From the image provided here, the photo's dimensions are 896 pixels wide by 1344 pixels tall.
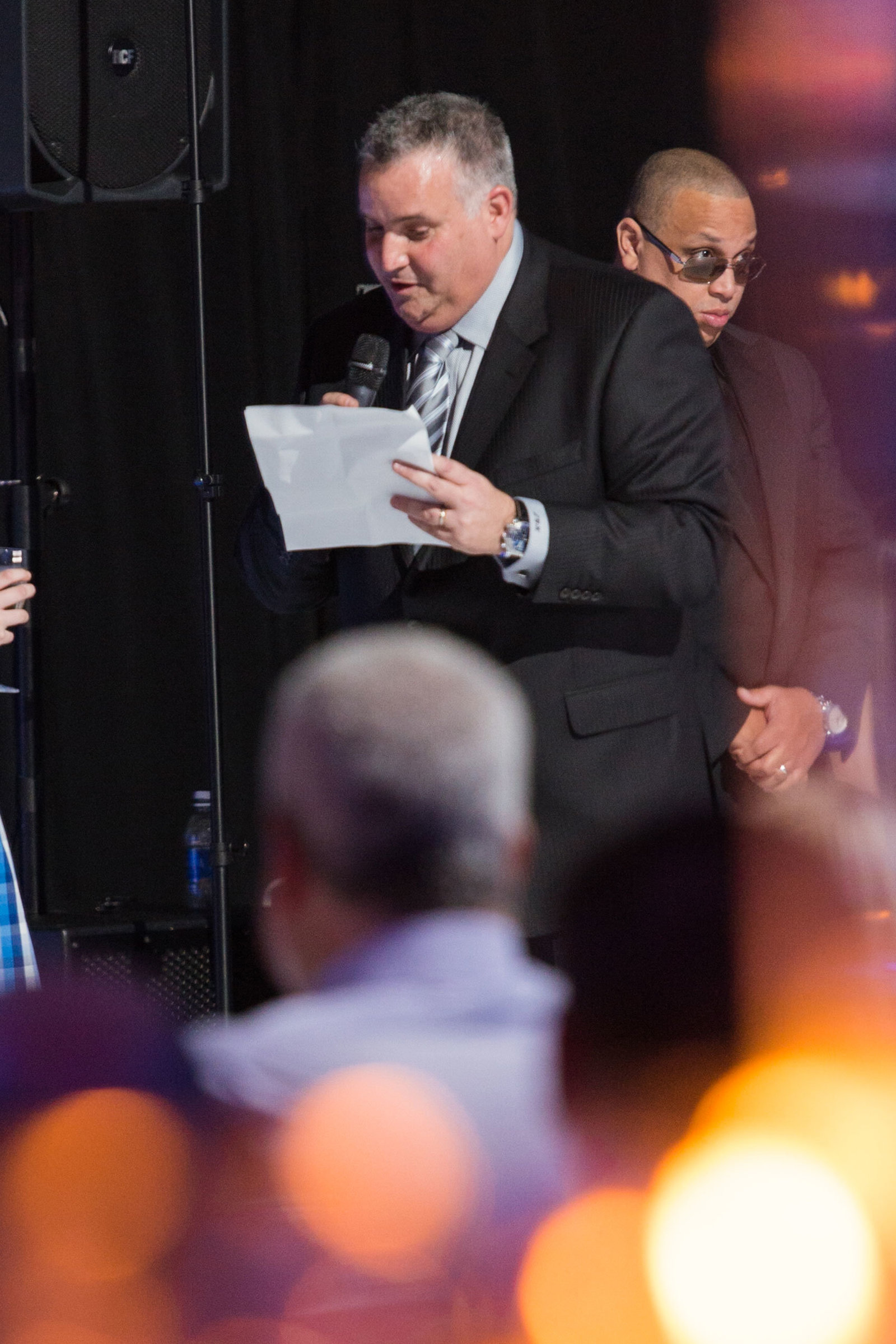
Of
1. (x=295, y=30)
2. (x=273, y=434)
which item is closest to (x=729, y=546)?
(x=273, y=434)

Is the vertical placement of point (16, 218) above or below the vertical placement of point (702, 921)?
above

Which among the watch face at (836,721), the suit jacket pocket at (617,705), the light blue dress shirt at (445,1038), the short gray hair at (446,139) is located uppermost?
the short gray hair at (446,139)

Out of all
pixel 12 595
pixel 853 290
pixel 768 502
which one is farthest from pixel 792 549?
pixel 12 595

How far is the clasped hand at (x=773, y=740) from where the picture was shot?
238cm

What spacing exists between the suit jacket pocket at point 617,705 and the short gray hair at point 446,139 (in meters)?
0.67

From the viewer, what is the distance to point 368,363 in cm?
209

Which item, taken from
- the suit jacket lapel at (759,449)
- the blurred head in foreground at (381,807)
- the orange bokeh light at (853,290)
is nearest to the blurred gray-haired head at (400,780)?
the blurred head in foreground at (381,807)

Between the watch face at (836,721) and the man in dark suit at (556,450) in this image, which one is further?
the watch face at (836,721)

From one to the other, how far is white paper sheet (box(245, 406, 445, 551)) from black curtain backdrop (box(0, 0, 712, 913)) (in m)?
1.97

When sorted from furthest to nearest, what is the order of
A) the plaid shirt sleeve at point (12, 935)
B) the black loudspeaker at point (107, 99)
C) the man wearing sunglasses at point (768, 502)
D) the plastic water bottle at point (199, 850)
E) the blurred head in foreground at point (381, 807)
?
the plastic water bottle at point (199, 850) < the black loudspeaker at point (107, 99) < the man wearing sunglasses at point (768, 502) < the plaid shirt sleeve at point (12, 935) < the blurred head in foreground at point (381, 807)

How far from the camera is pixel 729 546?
8.17 ft

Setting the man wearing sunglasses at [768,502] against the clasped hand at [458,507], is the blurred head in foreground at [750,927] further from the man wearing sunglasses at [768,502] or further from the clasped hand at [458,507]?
the clasped hand at [458,507]

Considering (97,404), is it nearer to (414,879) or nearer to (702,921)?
(702,921)

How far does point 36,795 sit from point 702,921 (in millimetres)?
1341
